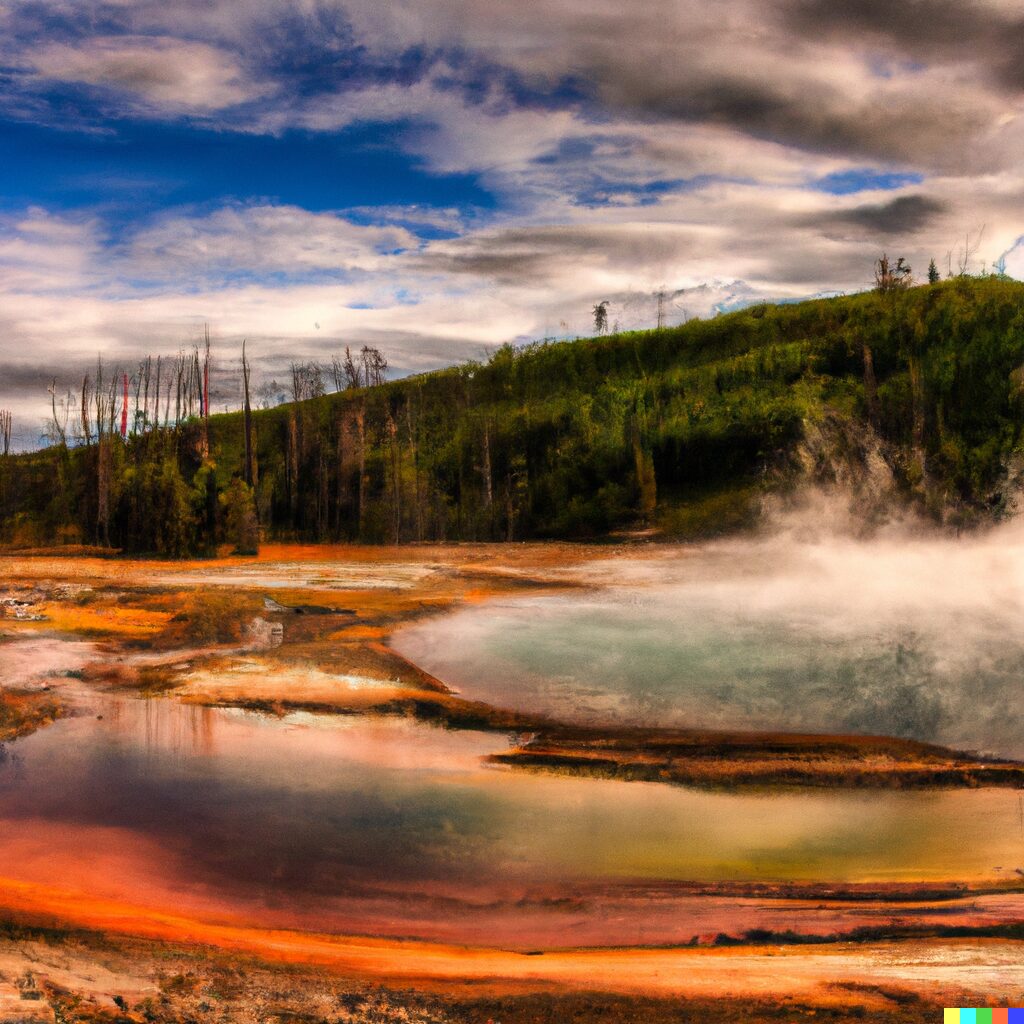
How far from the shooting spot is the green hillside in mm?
25969

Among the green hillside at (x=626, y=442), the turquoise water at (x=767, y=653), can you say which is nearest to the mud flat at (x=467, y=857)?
the turquoise water at (x=767, y=653)

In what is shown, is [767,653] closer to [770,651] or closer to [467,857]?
[770,651]

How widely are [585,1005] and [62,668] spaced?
9.06 metres

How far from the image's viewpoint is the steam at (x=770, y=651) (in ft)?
30.3

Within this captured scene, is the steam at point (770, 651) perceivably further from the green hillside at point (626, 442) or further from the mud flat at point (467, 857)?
the green hillside at point (626, 442)

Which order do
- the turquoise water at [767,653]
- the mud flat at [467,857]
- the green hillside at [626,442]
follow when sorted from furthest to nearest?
the green hillside at [626,442]
the turquoise water at [767,653]
the mud flat at [467,857]

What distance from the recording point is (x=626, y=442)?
30531 mm

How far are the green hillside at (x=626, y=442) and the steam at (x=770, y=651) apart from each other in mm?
8713

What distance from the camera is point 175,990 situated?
16.0 feet

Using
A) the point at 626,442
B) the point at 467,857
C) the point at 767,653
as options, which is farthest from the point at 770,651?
the point at 626,442

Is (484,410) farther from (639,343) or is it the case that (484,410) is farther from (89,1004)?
(89,1004)

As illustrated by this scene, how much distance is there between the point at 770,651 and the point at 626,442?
19.5m

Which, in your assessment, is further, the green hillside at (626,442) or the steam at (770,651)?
the green hillside at (626,442)

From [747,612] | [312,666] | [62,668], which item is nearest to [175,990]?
[312,666]
